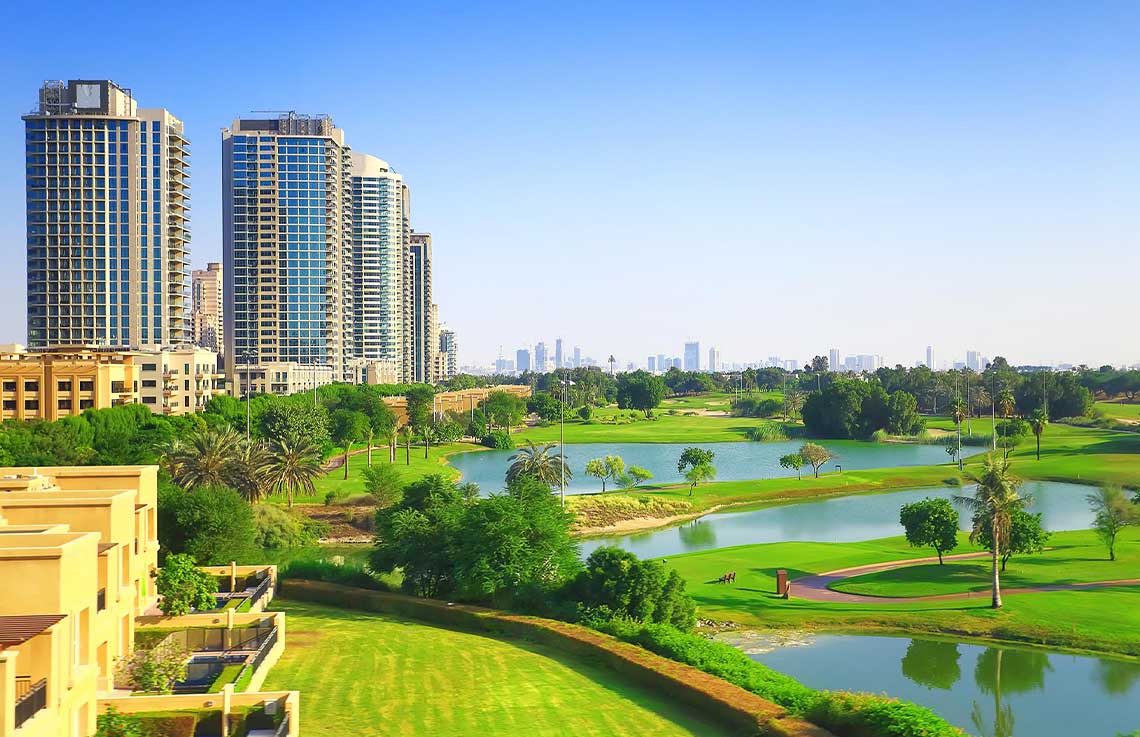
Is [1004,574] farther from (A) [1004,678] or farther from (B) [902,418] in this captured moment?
(B) [902,418]

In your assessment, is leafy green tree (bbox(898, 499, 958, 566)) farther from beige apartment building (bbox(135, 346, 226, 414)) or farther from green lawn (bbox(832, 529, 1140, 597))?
beige apartment building (bbox(135, 346, 226, 414))

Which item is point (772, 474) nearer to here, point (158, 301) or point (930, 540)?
point (930, 540)

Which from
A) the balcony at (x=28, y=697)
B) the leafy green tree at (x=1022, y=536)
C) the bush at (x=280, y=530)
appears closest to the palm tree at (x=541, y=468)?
the bush at (x=280, y=530)

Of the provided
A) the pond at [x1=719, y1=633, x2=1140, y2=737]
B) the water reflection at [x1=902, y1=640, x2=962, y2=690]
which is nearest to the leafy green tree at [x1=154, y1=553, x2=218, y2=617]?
the pond at [x1=719, y1=633, x2=1140, y2=737]

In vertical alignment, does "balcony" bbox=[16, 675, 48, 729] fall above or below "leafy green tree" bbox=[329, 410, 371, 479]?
below

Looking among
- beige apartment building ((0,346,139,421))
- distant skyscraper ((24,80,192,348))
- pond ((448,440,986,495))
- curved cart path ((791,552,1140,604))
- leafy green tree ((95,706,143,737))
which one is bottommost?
curved cart path ((791,552,1140,604))

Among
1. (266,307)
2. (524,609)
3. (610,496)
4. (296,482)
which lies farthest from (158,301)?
(524,609)
